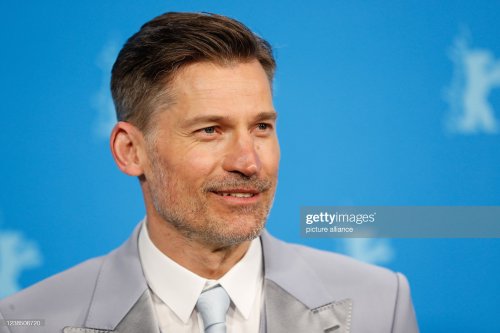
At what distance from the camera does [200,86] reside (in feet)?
7.18

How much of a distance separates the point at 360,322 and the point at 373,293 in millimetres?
108

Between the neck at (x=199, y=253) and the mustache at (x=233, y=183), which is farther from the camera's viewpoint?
the neck at (x=199, y=253)

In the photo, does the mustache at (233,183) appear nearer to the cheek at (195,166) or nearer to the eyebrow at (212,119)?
the cheek at (195,166)

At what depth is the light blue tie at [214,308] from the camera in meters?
2.20

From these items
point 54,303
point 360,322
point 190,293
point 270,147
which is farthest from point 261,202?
point 54,303

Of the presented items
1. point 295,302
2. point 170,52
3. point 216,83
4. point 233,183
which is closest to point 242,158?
point 233,183

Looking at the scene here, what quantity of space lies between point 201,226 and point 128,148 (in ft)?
1.21

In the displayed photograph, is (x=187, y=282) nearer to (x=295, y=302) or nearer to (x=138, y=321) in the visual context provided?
(x=138, y=321)

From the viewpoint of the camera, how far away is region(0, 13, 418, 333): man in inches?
85.5

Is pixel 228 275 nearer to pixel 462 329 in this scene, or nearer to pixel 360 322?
pixel 360 322

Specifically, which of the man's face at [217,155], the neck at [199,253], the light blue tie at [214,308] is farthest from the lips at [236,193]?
the light blue tie at [214,308]

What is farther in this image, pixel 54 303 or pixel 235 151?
pixel 54 303

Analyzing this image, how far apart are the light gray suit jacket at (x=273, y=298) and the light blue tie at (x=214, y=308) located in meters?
0.13

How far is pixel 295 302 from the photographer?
7.61ft
